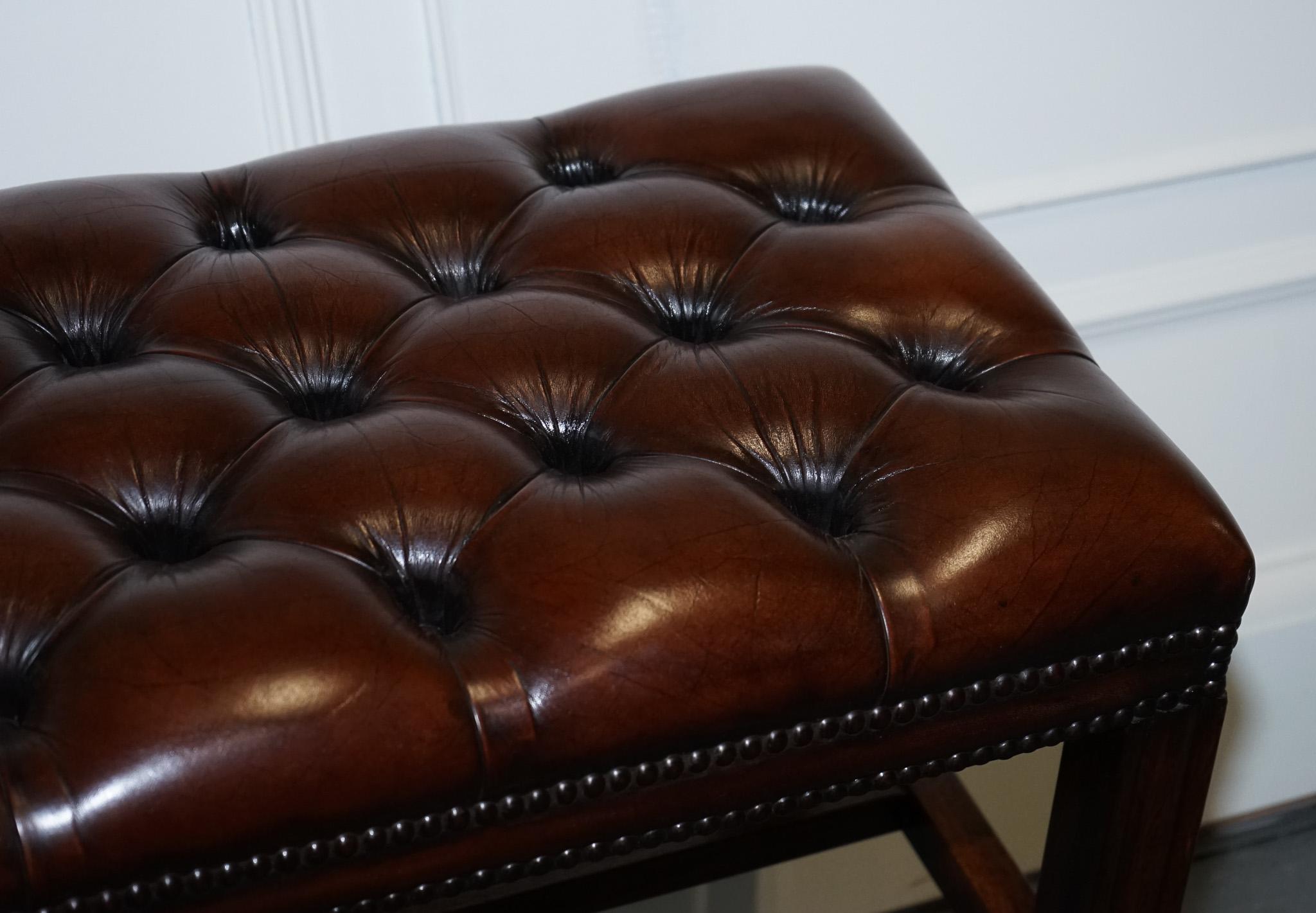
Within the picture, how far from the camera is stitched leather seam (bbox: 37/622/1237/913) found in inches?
17.2

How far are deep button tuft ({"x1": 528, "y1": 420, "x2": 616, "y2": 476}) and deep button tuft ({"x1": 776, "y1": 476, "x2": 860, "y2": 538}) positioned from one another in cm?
8

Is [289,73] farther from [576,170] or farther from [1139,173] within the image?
[1139,173]

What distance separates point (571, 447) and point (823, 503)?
111 mm

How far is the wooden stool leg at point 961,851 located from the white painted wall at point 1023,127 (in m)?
0.25

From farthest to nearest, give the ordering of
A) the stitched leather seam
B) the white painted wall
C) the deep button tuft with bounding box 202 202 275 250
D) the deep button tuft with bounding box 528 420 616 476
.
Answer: the white painted wall, the deep button tuft with bounding box 202 202 275 250, the deep button tuft with bounding box 528 420 616 476, the stitched leather seam

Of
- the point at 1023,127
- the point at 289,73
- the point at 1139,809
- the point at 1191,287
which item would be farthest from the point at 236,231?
the point at 1191,287

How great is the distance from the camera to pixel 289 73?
3.18ft

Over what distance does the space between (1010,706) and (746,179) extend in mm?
318

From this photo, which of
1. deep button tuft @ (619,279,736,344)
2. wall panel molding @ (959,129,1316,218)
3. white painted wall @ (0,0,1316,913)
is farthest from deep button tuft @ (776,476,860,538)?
wall panel molding @ (959,129,1316,218)

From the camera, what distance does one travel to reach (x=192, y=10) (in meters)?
0.94

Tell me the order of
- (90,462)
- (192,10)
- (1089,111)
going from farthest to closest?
(1089,111), (192,10), (90,462)

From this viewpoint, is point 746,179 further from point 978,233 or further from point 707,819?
point 707,819

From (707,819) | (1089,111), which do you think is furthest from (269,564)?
(1089,111)

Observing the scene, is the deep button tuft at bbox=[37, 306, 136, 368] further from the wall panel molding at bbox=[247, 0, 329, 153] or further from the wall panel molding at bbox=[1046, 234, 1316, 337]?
the wall panel molding at bbox=[1046, 234, 1316, 337]
